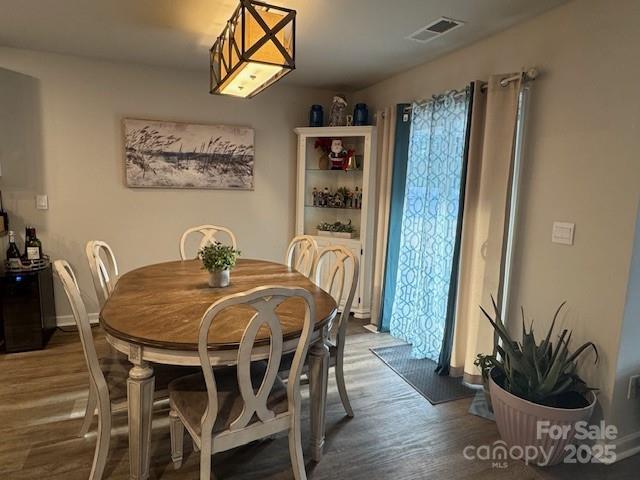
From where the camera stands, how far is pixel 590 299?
2098 millimetres

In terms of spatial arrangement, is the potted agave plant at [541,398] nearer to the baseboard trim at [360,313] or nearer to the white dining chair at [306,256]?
the white dining chair at [306,256]

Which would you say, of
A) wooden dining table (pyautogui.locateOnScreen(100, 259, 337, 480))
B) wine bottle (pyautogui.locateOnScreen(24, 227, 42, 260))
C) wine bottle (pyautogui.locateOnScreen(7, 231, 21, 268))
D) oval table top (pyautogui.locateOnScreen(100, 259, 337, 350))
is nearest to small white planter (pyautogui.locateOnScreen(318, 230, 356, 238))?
oval table top (pyautogui.locateOnScreen(100, 259, 337, 350))

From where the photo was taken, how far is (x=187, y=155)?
3.84 m

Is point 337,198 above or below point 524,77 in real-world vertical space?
below

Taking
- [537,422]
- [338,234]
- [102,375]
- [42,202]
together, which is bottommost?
[537,422]

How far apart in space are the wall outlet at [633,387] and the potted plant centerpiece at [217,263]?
2149 mm

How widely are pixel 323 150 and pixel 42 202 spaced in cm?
258

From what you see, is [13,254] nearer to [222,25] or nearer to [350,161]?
[222,25]

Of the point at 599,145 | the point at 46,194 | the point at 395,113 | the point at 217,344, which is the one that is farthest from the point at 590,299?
the point at 46,194

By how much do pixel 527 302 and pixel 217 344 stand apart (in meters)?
1.90

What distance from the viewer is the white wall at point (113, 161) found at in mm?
3414

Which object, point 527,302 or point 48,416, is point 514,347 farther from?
point 48,416

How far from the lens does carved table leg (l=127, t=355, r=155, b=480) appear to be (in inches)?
62.4

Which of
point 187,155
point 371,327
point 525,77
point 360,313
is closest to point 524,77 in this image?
point 525,77
